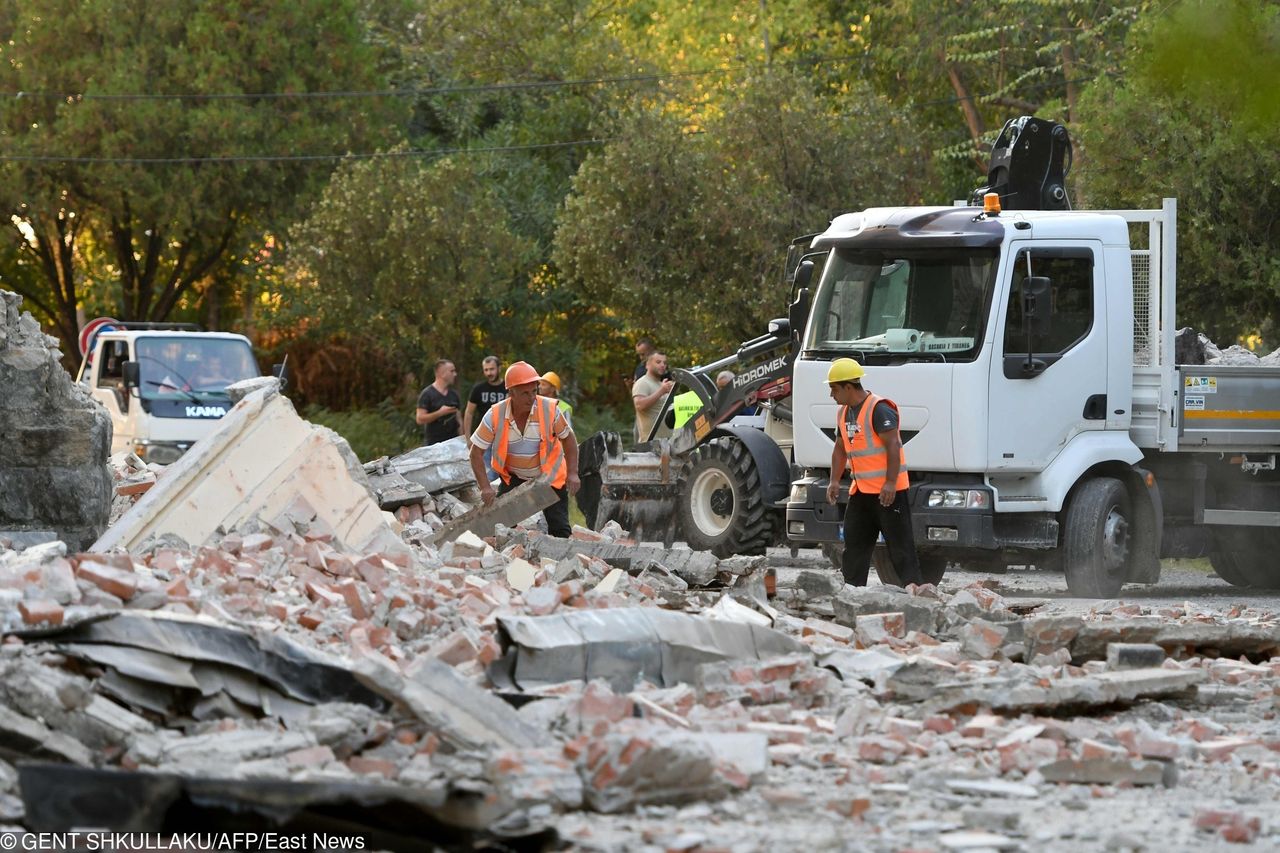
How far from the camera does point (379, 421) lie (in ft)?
103

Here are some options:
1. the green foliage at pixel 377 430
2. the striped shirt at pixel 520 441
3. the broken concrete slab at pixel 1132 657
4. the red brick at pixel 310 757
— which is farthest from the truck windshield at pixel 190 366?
the red brick at pixel 310 757

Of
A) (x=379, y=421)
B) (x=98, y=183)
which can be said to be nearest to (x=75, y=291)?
(x=98, y=183)

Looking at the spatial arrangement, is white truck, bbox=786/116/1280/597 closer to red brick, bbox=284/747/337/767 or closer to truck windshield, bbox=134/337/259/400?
red brick, bbox=284/747/337/767

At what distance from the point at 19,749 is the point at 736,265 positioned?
21.2 metres

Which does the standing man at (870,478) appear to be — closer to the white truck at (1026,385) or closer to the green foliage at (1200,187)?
the white truck at (1026,385)

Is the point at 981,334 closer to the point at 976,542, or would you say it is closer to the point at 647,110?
the point at 976,542

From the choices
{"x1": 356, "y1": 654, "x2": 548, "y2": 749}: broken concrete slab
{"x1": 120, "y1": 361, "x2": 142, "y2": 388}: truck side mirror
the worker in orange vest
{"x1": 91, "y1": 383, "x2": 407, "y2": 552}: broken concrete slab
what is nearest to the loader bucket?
the worker in orange vest

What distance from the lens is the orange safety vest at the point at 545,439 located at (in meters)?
12.4

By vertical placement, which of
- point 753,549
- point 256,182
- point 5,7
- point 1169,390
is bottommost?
point 753,549

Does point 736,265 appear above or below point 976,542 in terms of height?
above

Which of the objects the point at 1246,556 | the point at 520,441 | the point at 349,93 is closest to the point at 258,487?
the point at 520,441

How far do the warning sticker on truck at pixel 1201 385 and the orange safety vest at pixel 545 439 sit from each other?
486cm

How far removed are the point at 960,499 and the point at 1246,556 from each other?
3.60 m

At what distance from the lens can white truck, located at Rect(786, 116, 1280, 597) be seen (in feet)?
42.9
